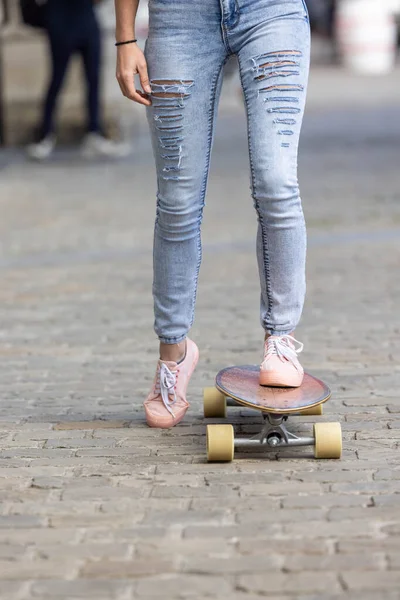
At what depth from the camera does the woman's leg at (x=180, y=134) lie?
3.41 metres

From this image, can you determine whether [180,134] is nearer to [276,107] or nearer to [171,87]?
[171,87]

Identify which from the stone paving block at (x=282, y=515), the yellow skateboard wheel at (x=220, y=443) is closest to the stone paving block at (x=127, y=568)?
the stone paving block at (x=282, y=515)

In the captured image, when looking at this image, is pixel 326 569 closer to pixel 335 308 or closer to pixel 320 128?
pixel 335 308

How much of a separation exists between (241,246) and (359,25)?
681 inches

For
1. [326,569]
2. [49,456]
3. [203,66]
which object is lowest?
[49,456]

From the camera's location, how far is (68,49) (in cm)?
1038

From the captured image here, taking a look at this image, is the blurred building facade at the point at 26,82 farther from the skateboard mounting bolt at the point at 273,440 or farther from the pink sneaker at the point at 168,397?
the skateboard mounting bolt at the point at 273,440

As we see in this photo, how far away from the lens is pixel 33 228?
775 centimetres

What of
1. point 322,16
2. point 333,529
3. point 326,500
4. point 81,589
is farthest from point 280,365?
point 322,16

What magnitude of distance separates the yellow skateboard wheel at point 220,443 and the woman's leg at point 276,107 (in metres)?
0.51

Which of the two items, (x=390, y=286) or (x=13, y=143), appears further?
(x=13, y=143)

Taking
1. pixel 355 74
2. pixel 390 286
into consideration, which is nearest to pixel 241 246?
pixel 390 286

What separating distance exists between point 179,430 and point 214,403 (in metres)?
0.16

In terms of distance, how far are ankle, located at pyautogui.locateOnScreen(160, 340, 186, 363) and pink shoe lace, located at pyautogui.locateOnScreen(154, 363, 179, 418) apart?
1.3 inches
